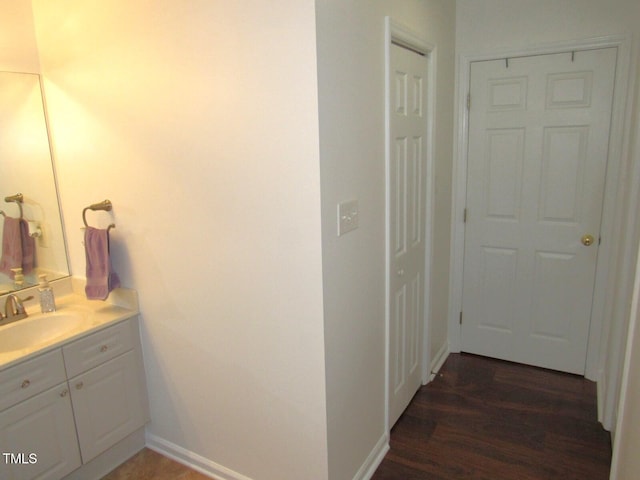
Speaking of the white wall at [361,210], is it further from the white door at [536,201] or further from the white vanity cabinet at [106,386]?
the white vanity cabinet at [106,386]

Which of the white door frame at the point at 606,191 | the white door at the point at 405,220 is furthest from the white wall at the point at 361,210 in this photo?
the white door frame at the point at 606,191

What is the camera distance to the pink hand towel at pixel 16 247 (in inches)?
87.6

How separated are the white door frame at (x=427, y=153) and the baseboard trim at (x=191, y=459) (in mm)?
837

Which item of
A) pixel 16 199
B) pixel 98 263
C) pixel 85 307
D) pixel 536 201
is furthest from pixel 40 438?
pixel 536 201

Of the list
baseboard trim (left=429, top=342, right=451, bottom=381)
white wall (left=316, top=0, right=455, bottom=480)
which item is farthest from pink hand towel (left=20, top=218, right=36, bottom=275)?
baseboard trim (left=429, top=342, right=451, bottom=381)

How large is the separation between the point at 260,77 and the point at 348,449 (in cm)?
160

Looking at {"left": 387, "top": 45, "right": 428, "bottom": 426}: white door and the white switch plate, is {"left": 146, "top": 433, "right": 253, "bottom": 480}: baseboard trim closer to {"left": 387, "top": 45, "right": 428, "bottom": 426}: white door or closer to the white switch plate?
{"left": 387, "top": 45, "right": 428, "bottom": 426}: white door

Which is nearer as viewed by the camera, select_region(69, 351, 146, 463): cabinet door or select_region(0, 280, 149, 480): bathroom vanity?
select_region(0, 280, 149, 480): bathroom vanity

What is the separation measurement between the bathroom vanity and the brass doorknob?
2672mm

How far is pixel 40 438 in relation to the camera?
1882 millimetres

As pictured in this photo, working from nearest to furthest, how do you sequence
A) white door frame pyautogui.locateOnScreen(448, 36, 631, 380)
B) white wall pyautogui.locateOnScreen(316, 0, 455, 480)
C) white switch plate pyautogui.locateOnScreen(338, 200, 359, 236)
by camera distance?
white wall pyautogui.locateOnScreen(316, 0, 455, 480)
white switch plate pyautogui.locateOnScreen(338, 200, 359, 236)
white door frame pyautogui.locateOnScreen(448, 36, 631, 380)

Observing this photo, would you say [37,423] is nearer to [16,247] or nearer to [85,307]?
[85,307]

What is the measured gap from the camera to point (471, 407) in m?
2.68

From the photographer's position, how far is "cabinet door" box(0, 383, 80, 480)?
177cm
